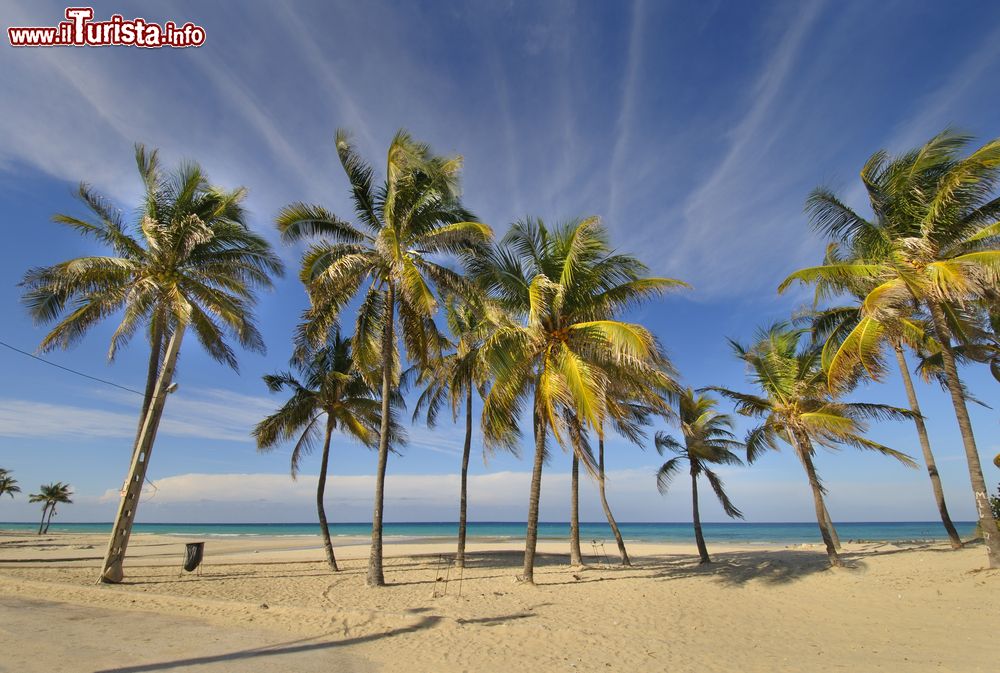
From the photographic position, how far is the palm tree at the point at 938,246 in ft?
34.5

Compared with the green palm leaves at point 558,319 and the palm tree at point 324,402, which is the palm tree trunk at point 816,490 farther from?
the palm tree at point 324,402

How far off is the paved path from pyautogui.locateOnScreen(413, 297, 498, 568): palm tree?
292 inches

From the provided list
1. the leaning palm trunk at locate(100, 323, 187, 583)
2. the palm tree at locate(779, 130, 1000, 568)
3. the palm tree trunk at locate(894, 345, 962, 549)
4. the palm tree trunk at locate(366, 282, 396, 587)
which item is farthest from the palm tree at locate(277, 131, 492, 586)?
the palm tree trunk at locate(894, 345, 962, 549)

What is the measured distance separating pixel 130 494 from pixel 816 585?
17212 millimetres

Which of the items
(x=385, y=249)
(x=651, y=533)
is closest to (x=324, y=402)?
(x=385, y=249)

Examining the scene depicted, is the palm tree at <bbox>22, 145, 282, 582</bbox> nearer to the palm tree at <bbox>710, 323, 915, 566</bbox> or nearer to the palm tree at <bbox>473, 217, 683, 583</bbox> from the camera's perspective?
the palm tree at <bbox>473, 217, 683, 583</bbox>

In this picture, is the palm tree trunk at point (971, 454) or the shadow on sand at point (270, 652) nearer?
the shadow on sand at point (270, 652)

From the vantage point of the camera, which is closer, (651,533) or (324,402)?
(324,402)

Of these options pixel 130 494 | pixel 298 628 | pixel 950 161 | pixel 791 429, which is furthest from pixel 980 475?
pixel 130 494

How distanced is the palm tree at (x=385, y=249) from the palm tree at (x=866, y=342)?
9396 millimetres

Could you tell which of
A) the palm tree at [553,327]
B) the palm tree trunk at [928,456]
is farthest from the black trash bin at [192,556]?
the palm tree trunk at [928,456]

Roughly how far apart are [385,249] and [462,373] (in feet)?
15.0

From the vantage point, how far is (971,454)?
37.5 ft

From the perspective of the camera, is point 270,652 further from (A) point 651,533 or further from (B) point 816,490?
(A) point 651,533
